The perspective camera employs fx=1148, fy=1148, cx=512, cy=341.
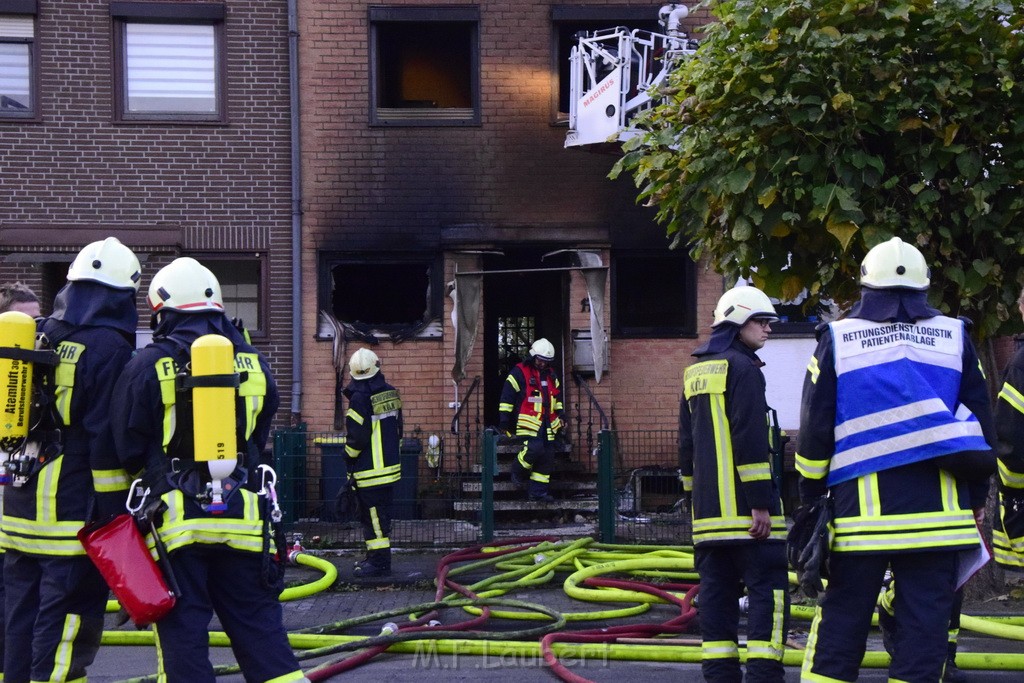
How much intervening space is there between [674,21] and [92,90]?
20.9 ft

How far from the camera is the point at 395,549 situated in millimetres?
10453

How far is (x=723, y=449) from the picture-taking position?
5.55 meters

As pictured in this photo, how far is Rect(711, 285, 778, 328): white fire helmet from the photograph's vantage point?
5.68m

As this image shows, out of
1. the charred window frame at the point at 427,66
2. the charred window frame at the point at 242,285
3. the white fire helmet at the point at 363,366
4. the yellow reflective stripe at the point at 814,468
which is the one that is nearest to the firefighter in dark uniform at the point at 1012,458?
the yellow reflective stripe at the point at 814,468

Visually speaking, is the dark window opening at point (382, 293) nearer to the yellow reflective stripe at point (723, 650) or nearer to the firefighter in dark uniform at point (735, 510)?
the firefighter in dark uniform at point (735, 510)

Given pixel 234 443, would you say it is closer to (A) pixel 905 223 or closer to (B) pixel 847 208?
(B) pixel 847 208

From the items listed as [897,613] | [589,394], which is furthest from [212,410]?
[589,394]

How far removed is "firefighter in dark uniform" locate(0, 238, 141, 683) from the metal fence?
535 cm

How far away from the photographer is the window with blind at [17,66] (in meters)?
12.6

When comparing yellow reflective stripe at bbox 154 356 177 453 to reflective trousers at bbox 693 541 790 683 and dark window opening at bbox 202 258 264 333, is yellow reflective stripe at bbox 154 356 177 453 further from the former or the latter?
dark window opening at bbox 202 258 264 333

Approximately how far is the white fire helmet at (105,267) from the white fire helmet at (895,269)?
3256 millimetres

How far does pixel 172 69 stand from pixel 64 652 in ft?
30.3

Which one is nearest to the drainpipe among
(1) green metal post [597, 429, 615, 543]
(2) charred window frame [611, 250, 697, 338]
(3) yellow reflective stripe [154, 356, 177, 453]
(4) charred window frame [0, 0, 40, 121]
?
(4) charred window frame [0, 0, 40, 121]

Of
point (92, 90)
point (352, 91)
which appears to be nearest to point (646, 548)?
point (352, 91)
